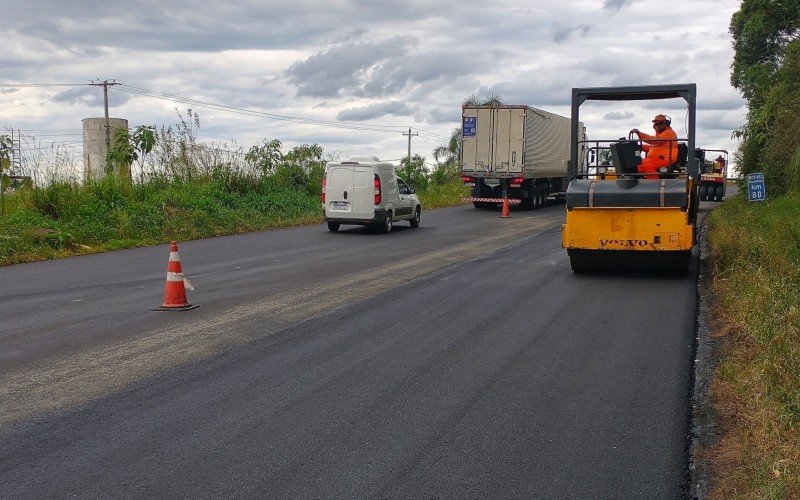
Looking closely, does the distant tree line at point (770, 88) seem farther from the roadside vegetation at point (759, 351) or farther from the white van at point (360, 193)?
the white van at point (360, 193)

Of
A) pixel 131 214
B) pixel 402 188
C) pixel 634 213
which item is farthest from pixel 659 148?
pixel 131 214

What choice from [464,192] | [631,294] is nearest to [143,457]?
[631,294]

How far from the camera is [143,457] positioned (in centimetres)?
522

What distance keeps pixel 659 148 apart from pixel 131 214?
12793mm

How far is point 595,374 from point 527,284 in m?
5.40

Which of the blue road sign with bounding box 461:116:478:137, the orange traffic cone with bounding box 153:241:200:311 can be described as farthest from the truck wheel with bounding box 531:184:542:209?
the orange traffic cone with bounding box 153:241:200:311

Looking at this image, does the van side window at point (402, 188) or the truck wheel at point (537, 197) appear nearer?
the van side window at point (402, 188)

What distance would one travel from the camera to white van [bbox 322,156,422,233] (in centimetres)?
2217


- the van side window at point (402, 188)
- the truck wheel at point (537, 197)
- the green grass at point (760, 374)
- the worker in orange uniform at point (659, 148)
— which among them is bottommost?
the green grass at point (760, 374)

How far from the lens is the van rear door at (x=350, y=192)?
22.2m

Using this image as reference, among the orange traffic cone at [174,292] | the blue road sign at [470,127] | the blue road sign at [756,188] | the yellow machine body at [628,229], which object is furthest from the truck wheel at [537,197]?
the orange traffic cone at [174,292]

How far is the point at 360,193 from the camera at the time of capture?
2228 centimetres

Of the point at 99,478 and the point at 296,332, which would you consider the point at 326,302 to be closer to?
the point at 296,332

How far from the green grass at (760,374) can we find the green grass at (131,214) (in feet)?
40.8
